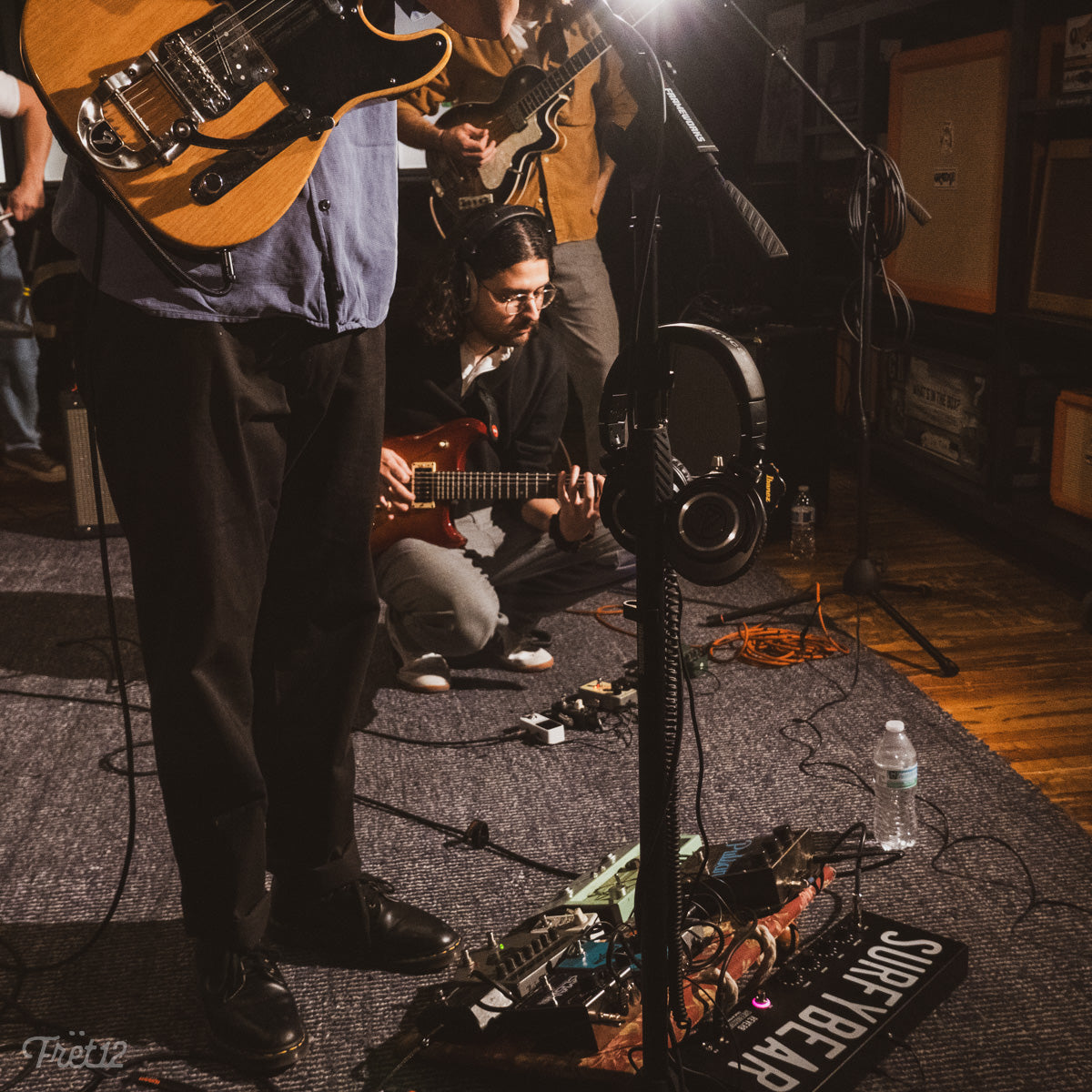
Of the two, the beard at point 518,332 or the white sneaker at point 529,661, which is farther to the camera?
the white sneaker at point 529,661

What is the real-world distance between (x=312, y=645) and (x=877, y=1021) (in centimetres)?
82

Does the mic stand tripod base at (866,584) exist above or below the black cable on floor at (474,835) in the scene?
above

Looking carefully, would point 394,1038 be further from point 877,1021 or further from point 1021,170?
point 1021,170

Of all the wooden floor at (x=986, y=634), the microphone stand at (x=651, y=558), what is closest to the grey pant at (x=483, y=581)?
the wooden floor at (x=986, y=634)

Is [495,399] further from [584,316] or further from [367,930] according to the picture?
[367,930]

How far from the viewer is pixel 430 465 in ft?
8.37

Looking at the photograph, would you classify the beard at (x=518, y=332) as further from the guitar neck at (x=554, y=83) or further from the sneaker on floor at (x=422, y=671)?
the guitar neck at (x=554, y=83)

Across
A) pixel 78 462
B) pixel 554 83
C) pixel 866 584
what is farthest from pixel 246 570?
pixel 78 462

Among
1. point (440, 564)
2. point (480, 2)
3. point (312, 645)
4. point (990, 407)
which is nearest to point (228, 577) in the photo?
point (312, 645)

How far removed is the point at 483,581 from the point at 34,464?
2.57 metres

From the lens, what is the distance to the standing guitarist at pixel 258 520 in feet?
4.10

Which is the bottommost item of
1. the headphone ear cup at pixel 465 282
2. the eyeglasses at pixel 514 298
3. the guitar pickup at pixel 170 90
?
the eyeglasses at pixel 514 298

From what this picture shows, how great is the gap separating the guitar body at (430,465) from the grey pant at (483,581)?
0.09 ft

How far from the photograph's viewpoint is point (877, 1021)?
4.57ft
